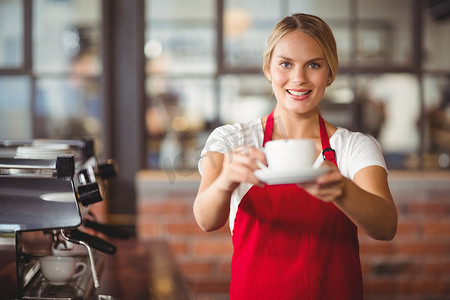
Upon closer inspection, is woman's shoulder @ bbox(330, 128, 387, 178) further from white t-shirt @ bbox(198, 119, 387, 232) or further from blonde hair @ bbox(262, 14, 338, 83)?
blonde hair @ bbox(262, 14, 338, 83)

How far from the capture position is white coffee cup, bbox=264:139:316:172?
0.95m

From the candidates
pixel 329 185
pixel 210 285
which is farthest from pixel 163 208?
pixel 329 185

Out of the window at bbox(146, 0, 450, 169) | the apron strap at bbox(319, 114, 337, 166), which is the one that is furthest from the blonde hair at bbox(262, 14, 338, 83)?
the window at bbox(146, 0, 450, 169)

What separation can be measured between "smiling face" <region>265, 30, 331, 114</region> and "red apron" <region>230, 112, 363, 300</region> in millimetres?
109

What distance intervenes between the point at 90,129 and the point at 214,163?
231cm

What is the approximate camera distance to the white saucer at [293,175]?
88cm

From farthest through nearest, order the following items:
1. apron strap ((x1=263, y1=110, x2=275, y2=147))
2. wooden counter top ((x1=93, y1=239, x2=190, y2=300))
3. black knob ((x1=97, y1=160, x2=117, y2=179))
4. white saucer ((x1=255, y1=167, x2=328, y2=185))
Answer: black knob ((x1=97, y1=160, x2=117, y2=179))
wooden counter top ((x1=93, y1=239, x2=190, y2=300))
apron strap ((x1=263, y1=110, x2=275, y2=147))
white saucer ((x1=255, y1=167, x2=328, y2=185))

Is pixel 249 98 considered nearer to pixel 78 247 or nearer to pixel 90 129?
pixel 90 129

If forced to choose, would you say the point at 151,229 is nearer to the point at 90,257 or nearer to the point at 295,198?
the point at 90,257

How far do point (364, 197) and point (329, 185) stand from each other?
11 cm

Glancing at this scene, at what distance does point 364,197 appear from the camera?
3.26 ft

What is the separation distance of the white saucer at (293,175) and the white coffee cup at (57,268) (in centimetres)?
69

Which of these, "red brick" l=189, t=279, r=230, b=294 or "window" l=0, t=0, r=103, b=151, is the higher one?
"window" l=0, t=0, r=103, b=151

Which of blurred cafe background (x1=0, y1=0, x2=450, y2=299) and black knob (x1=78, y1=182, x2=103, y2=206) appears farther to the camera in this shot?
blurred cafe background (x1=0, y1=0, x2=450, y2=299)
